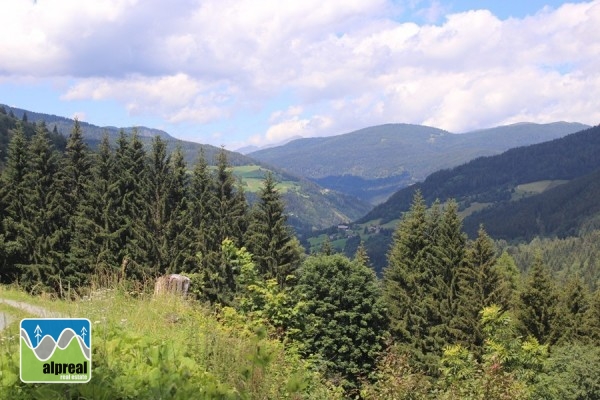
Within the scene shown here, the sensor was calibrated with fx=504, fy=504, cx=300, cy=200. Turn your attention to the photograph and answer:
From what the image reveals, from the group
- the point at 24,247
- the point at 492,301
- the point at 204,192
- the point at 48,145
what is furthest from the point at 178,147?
the point at 492,301

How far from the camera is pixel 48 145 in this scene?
3950cm

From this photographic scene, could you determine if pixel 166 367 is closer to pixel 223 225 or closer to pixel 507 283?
pixel 223 225

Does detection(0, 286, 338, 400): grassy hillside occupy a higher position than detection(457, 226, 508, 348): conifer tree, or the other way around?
detection(0, 286, 338, 400): grassy hillside

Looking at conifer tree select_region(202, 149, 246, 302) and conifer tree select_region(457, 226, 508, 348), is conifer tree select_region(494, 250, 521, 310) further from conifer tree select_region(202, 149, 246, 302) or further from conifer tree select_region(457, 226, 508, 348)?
conifer tree select_region(202, 149, 246, 302)

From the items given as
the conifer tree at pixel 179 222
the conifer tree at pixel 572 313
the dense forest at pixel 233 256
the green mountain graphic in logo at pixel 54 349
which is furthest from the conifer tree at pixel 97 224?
the green mountain graphic in logo at pixel 54 349

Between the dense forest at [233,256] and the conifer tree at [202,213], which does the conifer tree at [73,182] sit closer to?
the dense forest at [233,256]

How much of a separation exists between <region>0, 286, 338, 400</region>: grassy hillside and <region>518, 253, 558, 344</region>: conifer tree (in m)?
34.1

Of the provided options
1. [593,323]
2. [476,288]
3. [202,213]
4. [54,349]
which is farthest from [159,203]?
[54,349]

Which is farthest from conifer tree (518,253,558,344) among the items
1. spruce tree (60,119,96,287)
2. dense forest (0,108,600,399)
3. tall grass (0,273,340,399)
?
tall grass (0,273,340,399)

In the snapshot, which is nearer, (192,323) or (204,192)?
(192,323)

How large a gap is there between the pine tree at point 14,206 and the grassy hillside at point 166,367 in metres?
34.2

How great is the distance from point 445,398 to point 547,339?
33285 mm

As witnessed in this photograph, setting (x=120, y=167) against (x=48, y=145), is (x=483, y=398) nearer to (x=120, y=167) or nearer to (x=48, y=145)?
(x=120, y=167)

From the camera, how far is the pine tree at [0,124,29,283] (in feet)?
124
